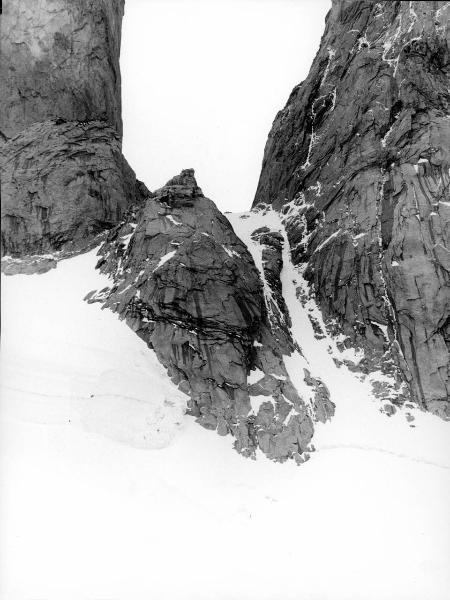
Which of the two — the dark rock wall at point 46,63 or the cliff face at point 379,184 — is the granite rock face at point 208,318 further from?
the dark rock wall at point 46,63

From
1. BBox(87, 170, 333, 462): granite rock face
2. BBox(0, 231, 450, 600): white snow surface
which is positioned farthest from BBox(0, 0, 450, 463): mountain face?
BBox(0, 231, 450, 600): white snow surface

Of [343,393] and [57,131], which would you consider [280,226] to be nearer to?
[343,393]

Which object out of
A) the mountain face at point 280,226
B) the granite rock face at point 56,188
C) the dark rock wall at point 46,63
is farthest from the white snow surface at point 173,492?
the dark rock wall at point 46,63

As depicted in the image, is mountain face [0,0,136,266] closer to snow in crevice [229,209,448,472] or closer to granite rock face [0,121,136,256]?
granite rock face [0,121,136,256]

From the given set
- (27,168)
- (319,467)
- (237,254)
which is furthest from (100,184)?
(319,467)

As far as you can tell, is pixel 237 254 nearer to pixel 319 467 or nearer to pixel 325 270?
pixel 325 270

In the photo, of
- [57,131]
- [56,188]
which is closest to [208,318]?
[56,188]
